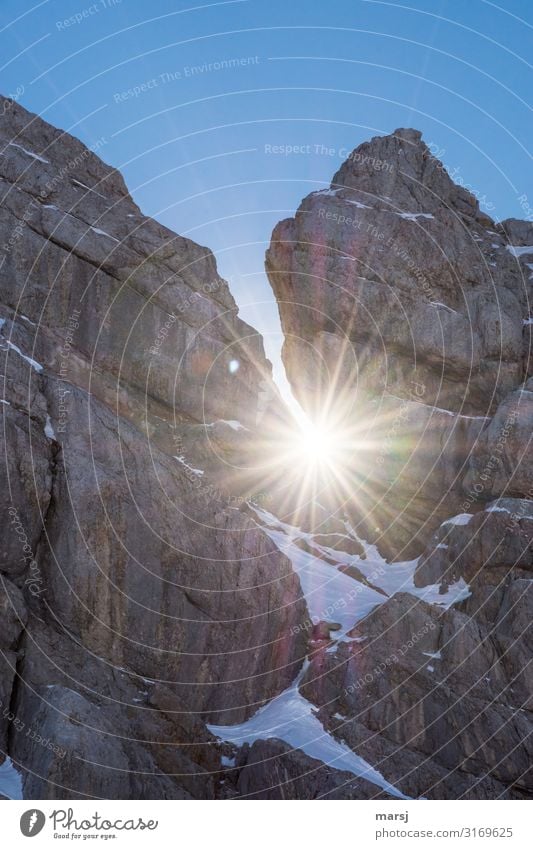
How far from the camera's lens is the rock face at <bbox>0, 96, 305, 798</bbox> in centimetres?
3747

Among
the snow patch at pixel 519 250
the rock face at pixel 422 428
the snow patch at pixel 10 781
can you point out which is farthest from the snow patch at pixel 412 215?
the snow patch at pixel 10 781

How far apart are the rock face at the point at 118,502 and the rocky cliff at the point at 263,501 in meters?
0.17

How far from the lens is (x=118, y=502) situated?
149ft

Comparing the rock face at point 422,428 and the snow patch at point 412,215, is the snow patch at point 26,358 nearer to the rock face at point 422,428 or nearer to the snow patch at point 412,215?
the rock face at point 422,428

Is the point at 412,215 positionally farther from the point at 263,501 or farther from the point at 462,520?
the point at 462,520

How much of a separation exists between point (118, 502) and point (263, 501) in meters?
22.9

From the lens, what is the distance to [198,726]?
4231cm

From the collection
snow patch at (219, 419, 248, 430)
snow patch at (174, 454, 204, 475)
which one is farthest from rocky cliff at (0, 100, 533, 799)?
snow patch at (174, 454, 204, 475)

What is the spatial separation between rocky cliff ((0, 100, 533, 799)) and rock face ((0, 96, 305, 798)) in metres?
0.17

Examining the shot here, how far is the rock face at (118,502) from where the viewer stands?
123ft

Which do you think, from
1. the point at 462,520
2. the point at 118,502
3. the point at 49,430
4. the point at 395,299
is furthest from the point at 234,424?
the point at 49,430

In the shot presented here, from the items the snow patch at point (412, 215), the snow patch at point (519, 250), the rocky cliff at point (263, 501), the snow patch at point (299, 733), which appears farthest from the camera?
the snow patch at point (519, 250)

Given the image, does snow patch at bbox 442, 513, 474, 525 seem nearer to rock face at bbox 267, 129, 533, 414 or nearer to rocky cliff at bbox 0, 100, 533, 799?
rocky cliff at bbox 0, 100, 533, 799

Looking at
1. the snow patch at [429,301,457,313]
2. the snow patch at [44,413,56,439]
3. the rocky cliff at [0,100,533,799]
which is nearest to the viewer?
the rocky cliff at [0,100,533,799]
